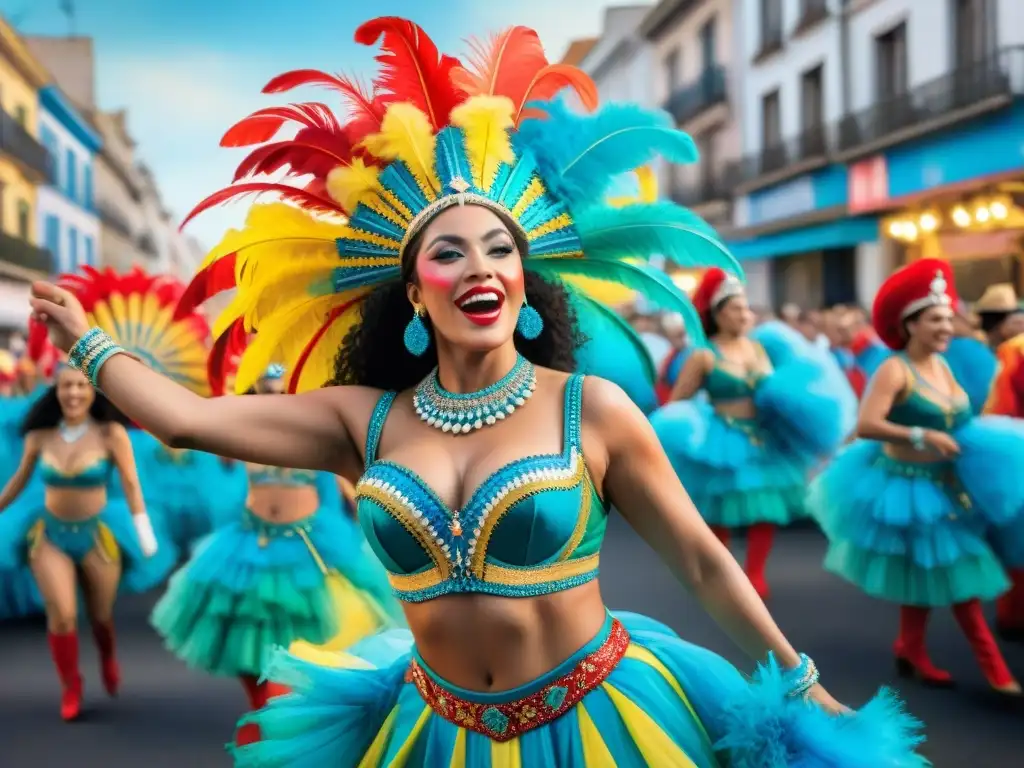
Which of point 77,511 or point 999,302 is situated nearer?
point 77,511

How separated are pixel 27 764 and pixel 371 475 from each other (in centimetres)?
327

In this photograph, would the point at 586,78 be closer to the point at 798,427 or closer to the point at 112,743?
the point at 112,743

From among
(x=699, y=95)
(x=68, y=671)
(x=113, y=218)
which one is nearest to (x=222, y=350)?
(x=68, y=671)

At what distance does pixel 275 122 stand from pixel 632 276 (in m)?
0.85

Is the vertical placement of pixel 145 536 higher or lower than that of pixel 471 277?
lower

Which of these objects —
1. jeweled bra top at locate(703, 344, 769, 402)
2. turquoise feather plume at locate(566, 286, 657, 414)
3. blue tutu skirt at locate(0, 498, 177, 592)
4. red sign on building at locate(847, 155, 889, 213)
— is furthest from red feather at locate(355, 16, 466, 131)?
red sign on building at locate(847, 155, 889, 213)

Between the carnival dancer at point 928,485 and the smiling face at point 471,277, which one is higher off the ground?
the smiling face at point 471,277

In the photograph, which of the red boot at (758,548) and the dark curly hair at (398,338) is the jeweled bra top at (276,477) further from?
the red boot at (758,548)

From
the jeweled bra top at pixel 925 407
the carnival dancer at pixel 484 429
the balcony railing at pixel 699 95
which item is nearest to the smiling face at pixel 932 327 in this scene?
the jeweled bra top at pixel 925 407

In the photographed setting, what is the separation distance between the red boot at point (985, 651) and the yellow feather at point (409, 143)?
3.80m

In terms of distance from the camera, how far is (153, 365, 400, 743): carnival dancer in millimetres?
4473

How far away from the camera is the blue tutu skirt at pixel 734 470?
6.85 meters

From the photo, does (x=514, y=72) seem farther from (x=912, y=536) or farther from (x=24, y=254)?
(x=24, y=254)

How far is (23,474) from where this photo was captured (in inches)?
206
